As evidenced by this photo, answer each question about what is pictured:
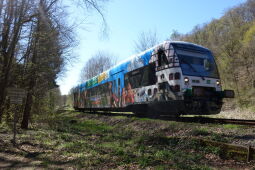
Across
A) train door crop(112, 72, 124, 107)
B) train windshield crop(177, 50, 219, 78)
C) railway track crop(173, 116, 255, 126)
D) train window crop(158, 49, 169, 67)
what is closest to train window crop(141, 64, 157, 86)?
train window crop(158, 49, 169, 67)

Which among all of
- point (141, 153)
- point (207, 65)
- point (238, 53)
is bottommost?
point (141, 153)

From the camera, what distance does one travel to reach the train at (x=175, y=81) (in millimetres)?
8430

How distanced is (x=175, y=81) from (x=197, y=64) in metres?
1.58

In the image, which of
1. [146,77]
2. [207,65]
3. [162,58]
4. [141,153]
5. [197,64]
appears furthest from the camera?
[146,77]

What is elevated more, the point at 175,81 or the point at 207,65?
the point at 207,65

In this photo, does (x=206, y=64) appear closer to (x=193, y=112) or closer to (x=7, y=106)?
(x=193, y=112)

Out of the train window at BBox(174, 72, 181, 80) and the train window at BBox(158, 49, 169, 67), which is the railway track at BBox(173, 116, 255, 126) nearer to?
the train window at BBox(174, 72, 181, 80)

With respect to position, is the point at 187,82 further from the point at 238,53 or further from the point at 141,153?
the point at 238,53

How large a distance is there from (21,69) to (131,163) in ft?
27.6

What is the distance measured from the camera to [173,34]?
1823 inches

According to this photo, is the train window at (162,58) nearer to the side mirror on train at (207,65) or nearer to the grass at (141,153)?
the side mirror on train at (207,65)

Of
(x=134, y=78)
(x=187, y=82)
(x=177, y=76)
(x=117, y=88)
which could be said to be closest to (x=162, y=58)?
(x=177, y=76)

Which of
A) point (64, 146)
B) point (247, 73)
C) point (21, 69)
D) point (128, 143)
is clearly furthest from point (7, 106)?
point (247, 73)

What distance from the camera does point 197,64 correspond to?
30.6 feet
